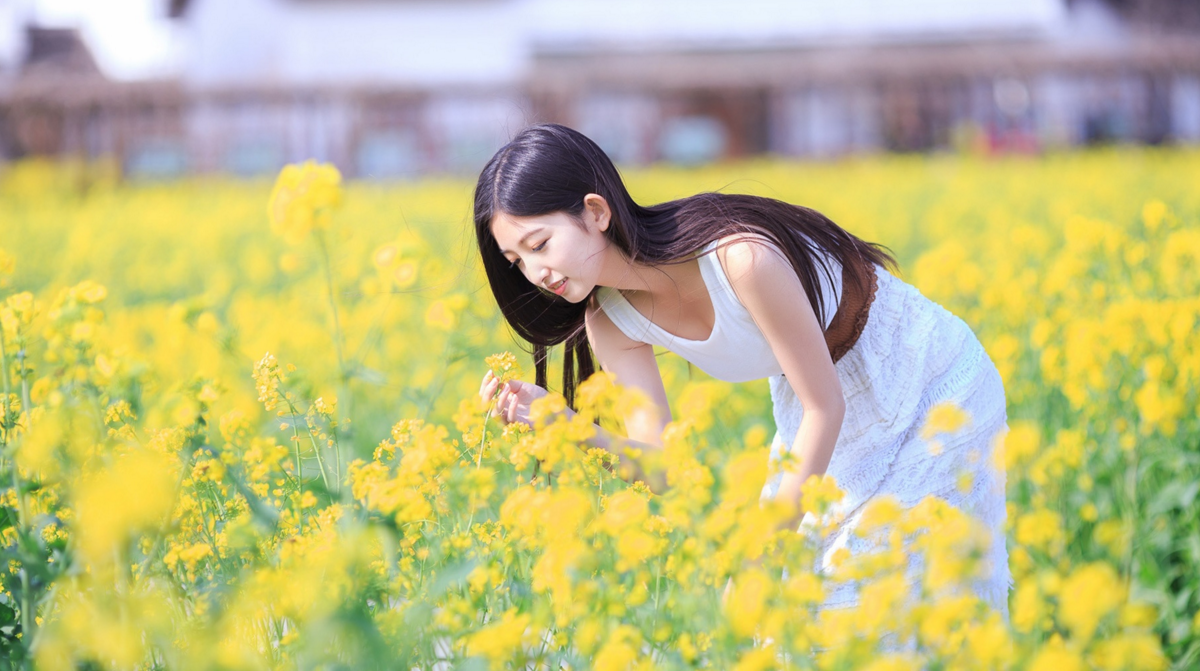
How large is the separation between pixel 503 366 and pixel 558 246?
0.69 ft

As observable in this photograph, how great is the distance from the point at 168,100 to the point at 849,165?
326 inches

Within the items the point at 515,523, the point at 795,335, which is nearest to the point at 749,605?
the point at 515,523

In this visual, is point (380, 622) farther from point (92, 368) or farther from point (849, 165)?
point (849, 165)

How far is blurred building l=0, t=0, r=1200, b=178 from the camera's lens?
42.7 feet

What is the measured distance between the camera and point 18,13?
78.6 feet

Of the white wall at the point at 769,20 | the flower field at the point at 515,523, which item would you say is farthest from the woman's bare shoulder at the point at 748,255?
the white wall at the point at 769,20

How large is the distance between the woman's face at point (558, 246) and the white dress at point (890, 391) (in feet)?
0.63

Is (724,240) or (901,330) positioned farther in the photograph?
(901,330)

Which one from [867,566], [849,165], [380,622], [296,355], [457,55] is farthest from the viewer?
[457,55]

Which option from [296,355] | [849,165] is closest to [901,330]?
[296,355]

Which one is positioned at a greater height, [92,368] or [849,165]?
[92,368]

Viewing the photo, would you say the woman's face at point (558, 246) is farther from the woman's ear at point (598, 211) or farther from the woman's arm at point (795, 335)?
the woman's arm at point (795, 335)

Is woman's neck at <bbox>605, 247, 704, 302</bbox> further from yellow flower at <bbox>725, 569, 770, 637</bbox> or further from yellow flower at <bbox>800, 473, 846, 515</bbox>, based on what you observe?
yellow flower at <bbox>725, 569, 770, 637</bbox>

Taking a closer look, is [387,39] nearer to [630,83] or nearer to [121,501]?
[630,83]
